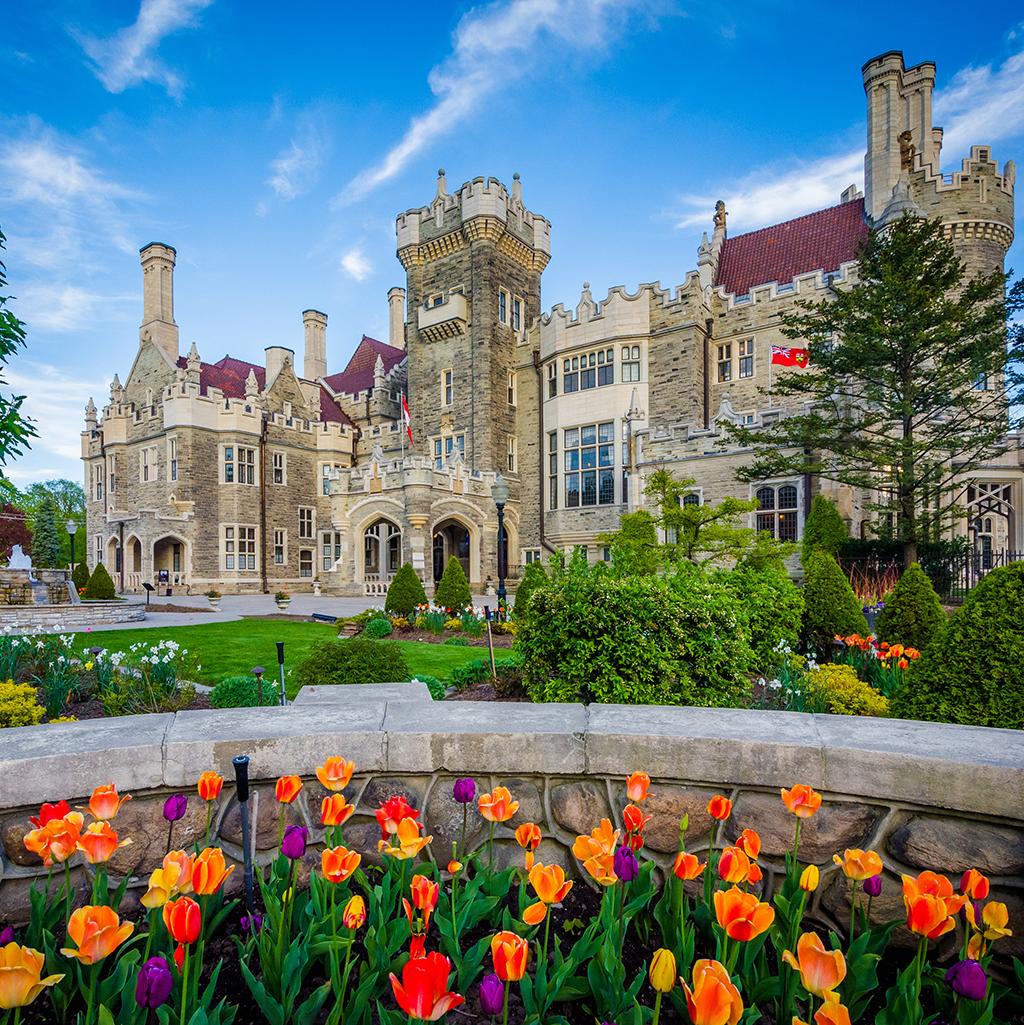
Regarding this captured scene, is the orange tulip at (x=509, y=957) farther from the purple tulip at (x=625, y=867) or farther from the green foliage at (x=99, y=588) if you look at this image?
the green foliage at (x=99, y=588)

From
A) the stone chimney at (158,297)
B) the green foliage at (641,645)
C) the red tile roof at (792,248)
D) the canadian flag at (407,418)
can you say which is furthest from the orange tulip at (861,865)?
the stone chimney at (158,297)

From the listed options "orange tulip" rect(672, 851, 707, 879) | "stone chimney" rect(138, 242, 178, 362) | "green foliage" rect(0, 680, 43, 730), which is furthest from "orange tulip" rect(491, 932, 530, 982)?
"stone chimney" rect(138, 242, 178, 362)

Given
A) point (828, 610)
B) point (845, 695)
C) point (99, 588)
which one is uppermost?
point (828, 610)

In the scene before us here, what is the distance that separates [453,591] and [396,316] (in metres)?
33.6

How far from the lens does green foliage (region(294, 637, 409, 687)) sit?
5.73 meters

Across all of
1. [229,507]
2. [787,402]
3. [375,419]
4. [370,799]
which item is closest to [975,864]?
[370,799]

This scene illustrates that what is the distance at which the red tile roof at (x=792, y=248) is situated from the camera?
77.6 feet

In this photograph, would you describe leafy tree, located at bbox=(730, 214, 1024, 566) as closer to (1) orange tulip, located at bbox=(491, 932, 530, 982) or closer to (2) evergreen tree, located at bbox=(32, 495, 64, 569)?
(1) orange tulip, located at bbox=(491, 932, 530, 982)

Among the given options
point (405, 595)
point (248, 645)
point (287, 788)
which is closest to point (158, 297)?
point (405, 595)

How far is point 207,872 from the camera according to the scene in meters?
1.50

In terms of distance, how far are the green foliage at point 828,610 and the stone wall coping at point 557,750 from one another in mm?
5928

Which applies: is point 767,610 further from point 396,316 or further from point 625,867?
point 396,316

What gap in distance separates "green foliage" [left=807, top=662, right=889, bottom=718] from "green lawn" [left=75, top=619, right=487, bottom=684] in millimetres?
4441

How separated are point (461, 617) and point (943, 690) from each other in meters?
12.3
